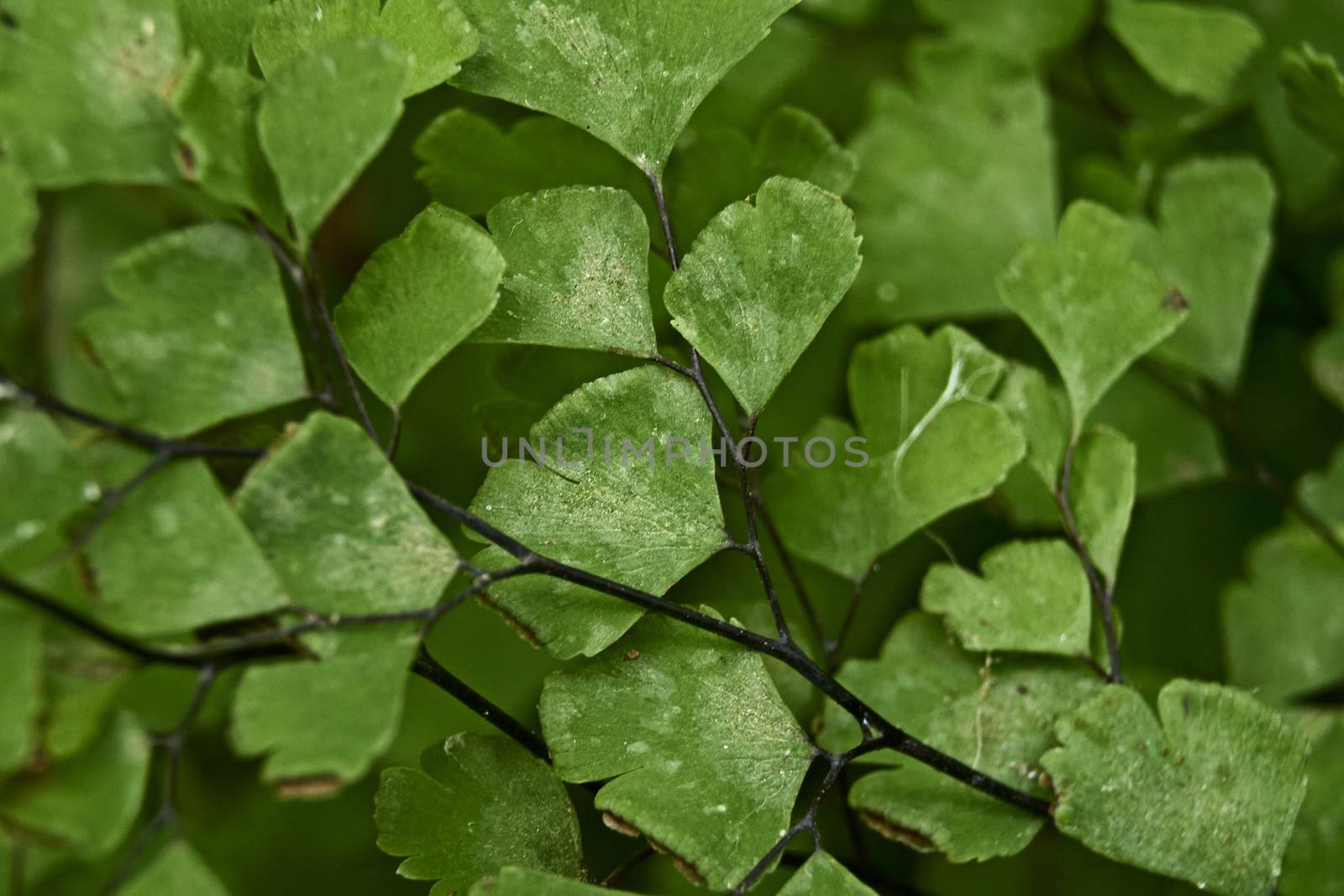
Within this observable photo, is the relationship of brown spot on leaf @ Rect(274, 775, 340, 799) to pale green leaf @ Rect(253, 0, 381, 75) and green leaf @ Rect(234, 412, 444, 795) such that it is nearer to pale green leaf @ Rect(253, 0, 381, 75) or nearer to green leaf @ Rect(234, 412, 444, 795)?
green leaf @ Rect(234, 412, 444, 795)

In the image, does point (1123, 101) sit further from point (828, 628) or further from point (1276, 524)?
point (828, 628)

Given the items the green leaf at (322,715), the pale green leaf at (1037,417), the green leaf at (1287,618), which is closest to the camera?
the green leaf at (322,715)

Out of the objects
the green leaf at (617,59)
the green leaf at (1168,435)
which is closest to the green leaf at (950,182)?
the green leaf at (1168,435)

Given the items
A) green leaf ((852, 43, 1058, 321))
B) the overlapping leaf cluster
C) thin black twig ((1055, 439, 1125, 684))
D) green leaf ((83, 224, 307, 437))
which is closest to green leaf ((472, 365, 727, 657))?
the overlapping leaf cluster

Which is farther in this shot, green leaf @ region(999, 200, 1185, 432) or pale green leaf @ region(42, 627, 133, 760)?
green leaf @ region(999, 200, 1185, 432)

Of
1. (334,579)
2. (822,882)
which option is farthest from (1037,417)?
(334,579)

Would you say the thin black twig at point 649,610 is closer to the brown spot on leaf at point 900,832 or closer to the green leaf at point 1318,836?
the brown spot on leaf at point 900,832

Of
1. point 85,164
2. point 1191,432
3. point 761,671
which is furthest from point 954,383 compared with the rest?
point 85,164
